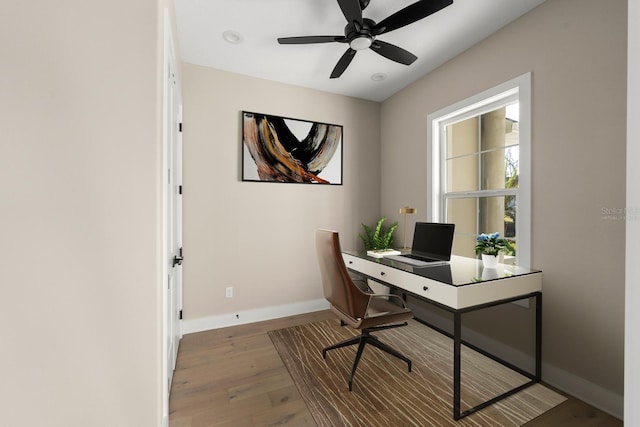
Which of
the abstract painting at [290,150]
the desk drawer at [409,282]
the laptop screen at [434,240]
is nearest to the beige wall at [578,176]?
the laptop screen at [434,240]

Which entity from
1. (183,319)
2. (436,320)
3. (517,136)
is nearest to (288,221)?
(183,319)

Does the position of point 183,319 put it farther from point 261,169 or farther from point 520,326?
point 520,326

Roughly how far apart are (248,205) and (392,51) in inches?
77.5

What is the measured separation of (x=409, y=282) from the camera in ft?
6.13

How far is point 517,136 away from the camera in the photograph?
2135mm

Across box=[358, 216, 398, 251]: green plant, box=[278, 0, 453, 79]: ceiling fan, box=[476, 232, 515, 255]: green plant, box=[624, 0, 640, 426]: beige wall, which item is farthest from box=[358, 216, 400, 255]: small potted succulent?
box=[624, 0, 640, 426]: beige wall

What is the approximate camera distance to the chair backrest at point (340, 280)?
1825 mm

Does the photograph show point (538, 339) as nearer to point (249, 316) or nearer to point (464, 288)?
point (464, 288)

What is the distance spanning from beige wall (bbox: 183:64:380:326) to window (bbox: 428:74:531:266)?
1.02 m

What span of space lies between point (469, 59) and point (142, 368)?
3170 mm

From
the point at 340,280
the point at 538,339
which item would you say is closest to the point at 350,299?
the point at 340,280

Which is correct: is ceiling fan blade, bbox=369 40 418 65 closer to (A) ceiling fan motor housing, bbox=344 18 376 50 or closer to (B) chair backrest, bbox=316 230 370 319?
(A) ceiling fan motor housing, bbox=344 18 376 50

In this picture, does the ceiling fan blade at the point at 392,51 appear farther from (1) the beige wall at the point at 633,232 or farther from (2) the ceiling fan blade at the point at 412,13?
(1) the beige wall at the point at 633,232

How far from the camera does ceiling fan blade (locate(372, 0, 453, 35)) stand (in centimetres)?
158
